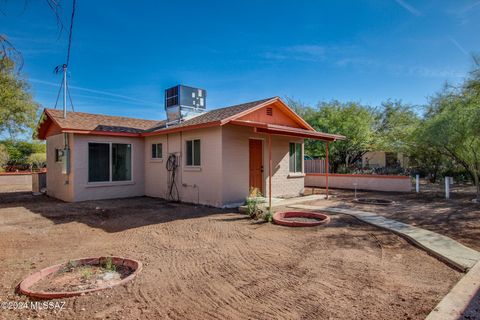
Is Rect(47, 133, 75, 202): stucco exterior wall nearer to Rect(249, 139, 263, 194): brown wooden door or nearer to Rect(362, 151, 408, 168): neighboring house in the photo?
Rect(249, 139, 263, 194): brown wooden door

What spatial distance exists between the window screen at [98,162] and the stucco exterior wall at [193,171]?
1.68 metres

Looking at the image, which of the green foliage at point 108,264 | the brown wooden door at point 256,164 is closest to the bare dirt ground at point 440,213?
the brown wooden door at point 256,164

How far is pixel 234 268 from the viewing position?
168 inches

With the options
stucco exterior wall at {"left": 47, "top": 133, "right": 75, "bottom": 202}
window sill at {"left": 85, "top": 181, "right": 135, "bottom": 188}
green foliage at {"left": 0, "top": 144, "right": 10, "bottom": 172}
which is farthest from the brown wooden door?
green foliage at {"left": 0, "top": 144, "right": 10, "bottom": 172}

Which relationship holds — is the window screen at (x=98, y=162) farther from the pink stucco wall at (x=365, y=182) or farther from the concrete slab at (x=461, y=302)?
the concrete slab at (x=461, y=302)

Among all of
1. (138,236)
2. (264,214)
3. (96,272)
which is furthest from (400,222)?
(96,272)

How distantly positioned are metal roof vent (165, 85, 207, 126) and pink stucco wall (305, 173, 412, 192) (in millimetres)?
7856

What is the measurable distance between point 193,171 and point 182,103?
3894 mm

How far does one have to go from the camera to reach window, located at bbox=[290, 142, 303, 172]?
12.2 metres

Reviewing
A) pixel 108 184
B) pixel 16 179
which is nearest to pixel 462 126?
pixel 108 184

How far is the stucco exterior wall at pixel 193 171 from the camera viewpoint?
9391 mm

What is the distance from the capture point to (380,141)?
17812mm

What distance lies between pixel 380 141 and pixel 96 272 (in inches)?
697

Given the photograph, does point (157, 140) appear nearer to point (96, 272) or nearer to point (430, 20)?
point (96, 272)
